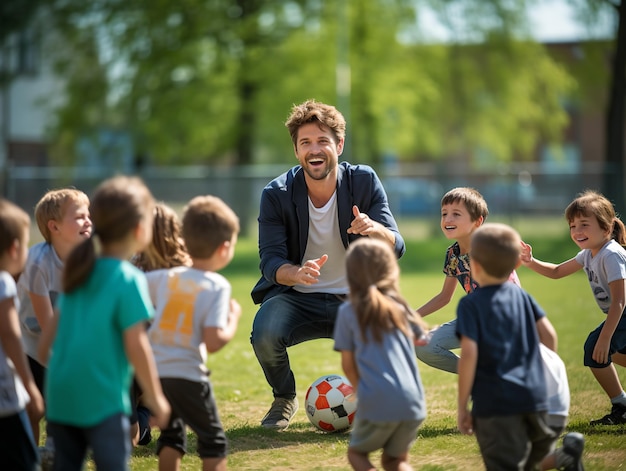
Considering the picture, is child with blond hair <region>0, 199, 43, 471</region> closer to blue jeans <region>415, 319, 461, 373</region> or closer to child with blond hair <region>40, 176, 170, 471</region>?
child with blond hair <region>40, 176, 170, 471</region>

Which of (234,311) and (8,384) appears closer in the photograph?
(8,384)

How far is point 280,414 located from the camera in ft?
21.3

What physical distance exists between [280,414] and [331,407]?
0.45 meters

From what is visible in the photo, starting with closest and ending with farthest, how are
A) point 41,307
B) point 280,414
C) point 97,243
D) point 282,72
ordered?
1. point 97,243
2. point 41,307
3. point 280,414
4. point 282,72

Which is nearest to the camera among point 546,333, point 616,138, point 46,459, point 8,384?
point 8,384

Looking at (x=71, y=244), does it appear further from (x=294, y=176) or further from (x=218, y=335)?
(x=294, y=176)

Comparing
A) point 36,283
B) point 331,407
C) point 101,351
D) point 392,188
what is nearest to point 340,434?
point 331,407

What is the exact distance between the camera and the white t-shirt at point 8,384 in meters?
4.16

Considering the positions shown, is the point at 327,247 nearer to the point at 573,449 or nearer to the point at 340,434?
the point at 340,434

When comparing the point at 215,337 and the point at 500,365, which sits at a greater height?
the point at 215,337

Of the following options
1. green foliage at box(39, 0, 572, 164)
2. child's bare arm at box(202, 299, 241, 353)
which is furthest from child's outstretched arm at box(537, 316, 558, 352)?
green foliage at box(39, 0, 572, 164)

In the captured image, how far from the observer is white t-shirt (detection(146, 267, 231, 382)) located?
176 inches

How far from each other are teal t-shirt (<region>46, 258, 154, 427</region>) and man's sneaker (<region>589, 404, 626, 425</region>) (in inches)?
143

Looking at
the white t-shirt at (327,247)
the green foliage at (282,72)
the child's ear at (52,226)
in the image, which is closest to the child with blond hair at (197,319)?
the child's ear at (52,226)
